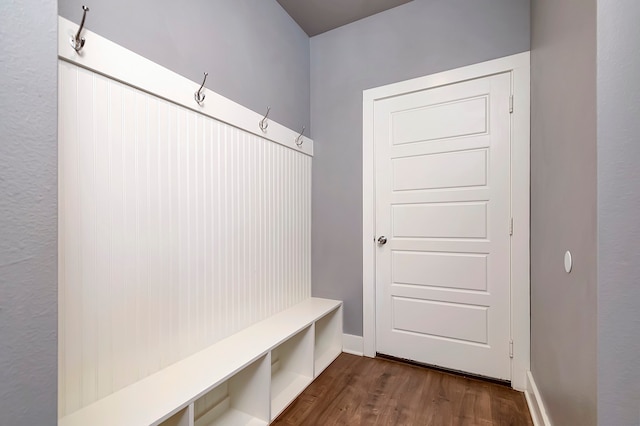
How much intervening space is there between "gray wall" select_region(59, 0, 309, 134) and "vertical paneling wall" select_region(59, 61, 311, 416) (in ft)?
0.74

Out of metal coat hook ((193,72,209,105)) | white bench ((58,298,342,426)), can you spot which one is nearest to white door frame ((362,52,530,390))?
white bench ((58,298,342,426))

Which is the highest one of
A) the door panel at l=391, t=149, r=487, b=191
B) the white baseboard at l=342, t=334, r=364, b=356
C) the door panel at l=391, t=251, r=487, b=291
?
the door panel at l=391, t=149, r=487, b=191

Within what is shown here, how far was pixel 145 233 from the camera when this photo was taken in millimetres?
1231

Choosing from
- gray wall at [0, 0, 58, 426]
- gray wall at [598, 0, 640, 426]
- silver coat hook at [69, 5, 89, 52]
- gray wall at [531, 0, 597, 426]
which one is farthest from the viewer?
silver coat hook at [69, 5, 89, 52]

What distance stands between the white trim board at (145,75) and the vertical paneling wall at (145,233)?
0.04 m

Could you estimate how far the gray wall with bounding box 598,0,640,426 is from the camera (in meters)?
0.73

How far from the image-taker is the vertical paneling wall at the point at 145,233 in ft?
3.33

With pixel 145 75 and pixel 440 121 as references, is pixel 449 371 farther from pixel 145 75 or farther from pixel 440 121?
pixel 145 75

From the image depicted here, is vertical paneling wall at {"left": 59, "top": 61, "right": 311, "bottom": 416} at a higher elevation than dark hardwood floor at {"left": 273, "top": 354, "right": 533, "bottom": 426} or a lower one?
higher

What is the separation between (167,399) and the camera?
1073 mm

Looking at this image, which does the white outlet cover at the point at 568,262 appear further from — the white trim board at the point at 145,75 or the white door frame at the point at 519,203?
the white trim board at the point at 145,75

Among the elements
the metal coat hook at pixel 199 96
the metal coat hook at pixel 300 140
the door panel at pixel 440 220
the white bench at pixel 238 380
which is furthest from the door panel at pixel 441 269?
the metal coat hook at pixel 199 96

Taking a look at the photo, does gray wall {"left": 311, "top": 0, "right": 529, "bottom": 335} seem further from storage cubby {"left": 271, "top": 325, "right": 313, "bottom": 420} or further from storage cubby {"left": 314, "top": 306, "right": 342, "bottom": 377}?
storage cubby {"left": 271, "top": 325, "right": 313, "bottom": 420}

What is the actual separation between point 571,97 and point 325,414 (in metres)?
1.85
